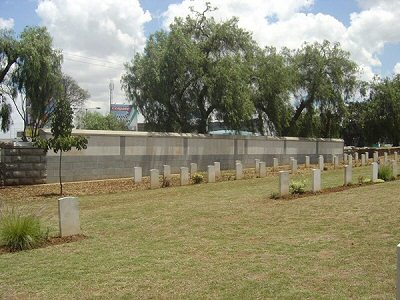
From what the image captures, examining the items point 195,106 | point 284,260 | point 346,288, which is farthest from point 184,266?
point 195,106

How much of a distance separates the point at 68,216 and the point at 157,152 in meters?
16.5

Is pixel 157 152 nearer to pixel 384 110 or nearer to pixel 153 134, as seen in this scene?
pixel 153 134

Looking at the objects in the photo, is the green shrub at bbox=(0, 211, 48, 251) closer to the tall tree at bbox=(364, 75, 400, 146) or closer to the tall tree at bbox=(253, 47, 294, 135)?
the tall tree at bbox=(253, 47, 294, 135)

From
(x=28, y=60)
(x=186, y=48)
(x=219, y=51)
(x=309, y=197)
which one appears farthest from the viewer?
(x=219, y=51)

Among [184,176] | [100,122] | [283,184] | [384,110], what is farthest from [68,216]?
[100,122]

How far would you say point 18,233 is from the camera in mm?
8008

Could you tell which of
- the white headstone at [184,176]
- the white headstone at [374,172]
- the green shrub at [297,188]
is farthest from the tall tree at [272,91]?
the green shrub at [297,188]

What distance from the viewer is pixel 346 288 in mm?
5414

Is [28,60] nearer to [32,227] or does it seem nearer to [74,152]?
[74,152]

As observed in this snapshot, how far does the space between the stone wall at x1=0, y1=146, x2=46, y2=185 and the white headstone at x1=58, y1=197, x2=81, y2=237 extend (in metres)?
11.8

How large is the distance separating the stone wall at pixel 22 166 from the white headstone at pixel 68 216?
11791 millimetres

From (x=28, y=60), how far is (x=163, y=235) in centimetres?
1826

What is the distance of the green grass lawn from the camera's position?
5.58m

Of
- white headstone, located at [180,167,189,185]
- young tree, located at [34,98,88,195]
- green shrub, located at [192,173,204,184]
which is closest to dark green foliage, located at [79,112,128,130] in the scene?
green shrub, located at [192,173,204,184]
